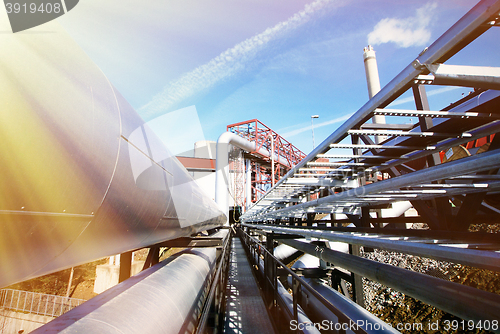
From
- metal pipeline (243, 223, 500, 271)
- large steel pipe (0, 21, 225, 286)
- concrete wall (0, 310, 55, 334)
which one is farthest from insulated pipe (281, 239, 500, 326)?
concrete wall (0, 310, 55, 334)

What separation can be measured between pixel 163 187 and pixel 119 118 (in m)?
0.63

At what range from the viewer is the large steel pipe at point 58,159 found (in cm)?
65

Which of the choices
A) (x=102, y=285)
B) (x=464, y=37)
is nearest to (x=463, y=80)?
(x=464, y=37)

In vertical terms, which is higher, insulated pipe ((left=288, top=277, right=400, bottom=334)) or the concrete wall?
insulated pipe ((left=288, top=277, right=400, bottom=334))

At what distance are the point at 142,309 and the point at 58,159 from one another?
1.13 metres

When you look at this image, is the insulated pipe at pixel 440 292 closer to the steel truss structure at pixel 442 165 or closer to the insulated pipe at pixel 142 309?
the steel truss structure at pixel 442 165

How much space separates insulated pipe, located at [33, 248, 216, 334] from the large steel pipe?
33cm

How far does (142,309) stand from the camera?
1.46 m

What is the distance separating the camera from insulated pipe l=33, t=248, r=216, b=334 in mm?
1171

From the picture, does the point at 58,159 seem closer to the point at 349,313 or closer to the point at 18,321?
the point at 349,313

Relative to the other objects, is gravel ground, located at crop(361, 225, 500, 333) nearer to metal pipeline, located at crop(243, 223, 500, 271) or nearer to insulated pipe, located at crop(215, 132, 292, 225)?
insulated pipe, located at crop(215, 132, 292, 225)

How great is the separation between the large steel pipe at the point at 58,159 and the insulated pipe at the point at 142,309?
0.33m

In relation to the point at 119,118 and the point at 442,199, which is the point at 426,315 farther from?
the point at 119,118

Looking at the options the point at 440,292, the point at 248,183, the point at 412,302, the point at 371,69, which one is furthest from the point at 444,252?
the point at 248,183
